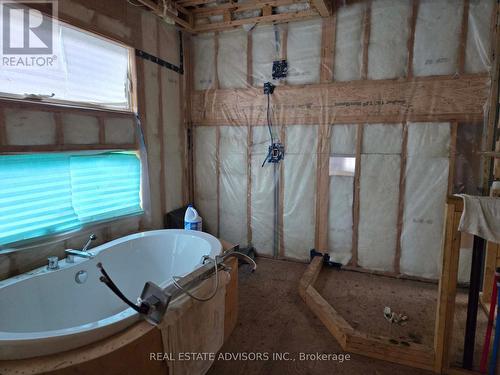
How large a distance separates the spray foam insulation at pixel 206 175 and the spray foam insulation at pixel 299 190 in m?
0.89

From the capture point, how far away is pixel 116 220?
2615 mm

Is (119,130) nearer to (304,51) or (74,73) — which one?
(74,73)

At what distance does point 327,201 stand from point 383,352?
61.3 inches

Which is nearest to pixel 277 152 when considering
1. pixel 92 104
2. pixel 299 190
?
pixel 299 190

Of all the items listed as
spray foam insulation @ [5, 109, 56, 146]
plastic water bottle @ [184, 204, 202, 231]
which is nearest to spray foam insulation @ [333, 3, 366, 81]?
plastic water bottle @ [184, 204, 202, 231]

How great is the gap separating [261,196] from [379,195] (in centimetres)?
125

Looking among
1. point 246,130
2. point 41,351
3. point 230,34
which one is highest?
point 230,34

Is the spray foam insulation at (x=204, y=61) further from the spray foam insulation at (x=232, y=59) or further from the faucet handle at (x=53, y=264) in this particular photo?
the faucet handle at (x=53, y=264)

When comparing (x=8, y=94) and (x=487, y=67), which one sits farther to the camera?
(x=487, y=67)

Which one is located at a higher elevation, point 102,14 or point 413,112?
point 102,14

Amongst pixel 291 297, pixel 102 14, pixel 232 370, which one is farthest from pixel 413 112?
pixel 102 14

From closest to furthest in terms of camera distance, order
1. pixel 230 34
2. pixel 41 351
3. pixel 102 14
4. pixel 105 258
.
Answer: pixel 41 351
pixel 105 258
pixel 102 14
pixel 230 34

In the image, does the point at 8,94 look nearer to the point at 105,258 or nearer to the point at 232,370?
the point at 105,258

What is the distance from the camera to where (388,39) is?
2768mm
